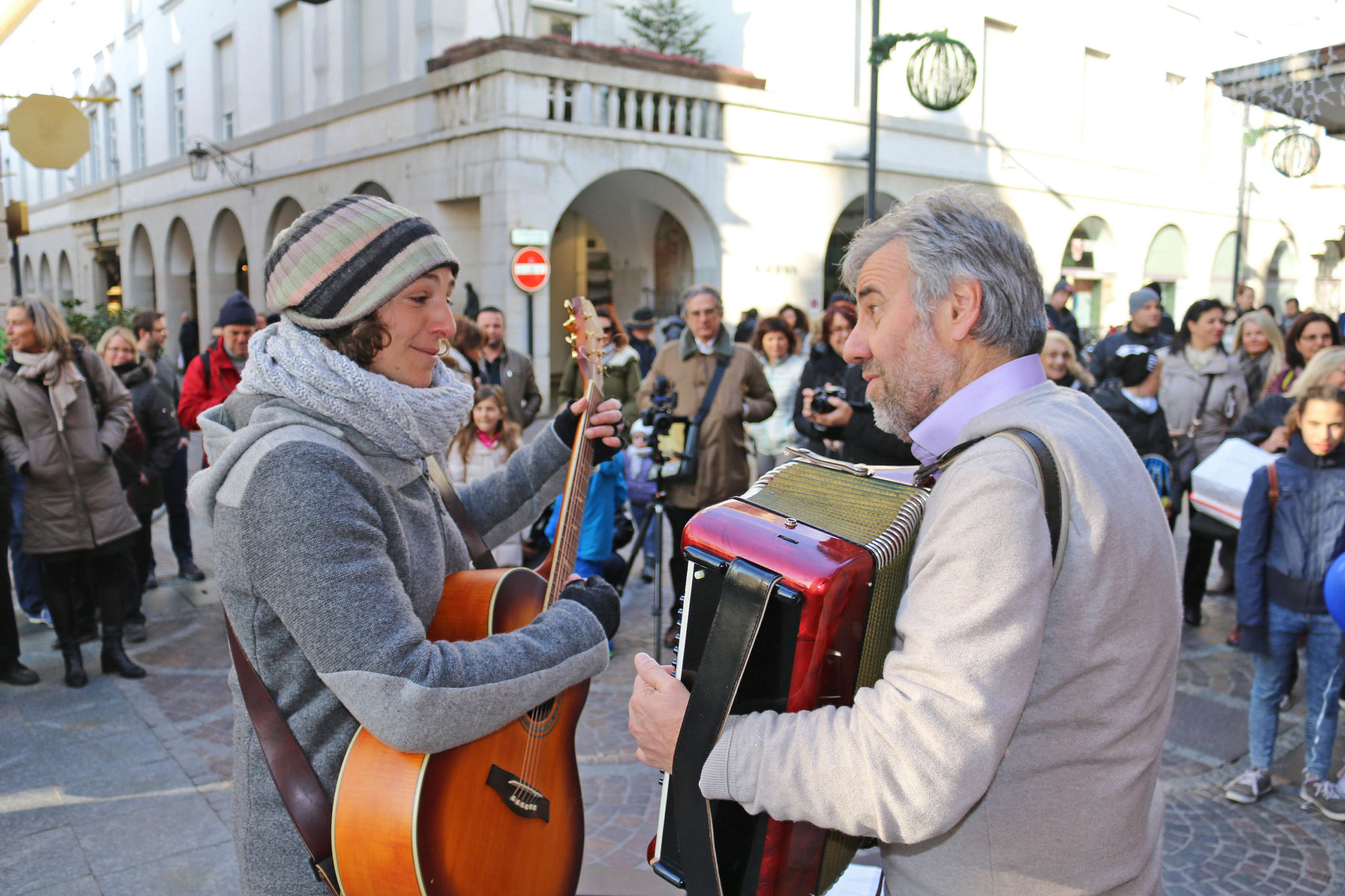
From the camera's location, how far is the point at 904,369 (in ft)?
5.04

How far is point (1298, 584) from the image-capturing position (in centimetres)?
397

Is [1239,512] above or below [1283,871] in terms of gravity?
above

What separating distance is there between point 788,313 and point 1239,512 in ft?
18.4

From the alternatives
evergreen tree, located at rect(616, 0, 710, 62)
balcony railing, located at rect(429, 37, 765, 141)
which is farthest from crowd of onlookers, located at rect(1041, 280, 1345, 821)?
evergreen tree, located at rect(616, 0, 710, 62)

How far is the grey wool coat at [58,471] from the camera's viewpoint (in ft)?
16.6

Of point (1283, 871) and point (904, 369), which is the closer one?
point (904, 369)

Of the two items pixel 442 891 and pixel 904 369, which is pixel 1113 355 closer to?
pixel 904 369

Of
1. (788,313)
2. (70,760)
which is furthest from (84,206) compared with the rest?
(70,760)

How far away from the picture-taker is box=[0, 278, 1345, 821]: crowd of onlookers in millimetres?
4039

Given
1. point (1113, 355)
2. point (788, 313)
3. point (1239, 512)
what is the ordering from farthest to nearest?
point (788, 313) → point (1113, 355) → point (1239, 512)

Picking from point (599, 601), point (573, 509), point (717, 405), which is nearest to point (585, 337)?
point (573, 509)

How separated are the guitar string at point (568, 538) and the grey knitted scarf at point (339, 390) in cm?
52

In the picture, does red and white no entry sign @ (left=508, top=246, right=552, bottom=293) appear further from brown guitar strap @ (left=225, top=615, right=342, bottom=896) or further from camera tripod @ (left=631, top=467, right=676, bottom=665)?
brown guitar strap @ (left=225, top=615, right=342, bottom=896)

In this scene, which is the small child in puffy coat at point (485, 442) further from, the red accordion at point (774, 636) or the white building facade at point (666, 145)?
the white building facade at point (666, 145)
